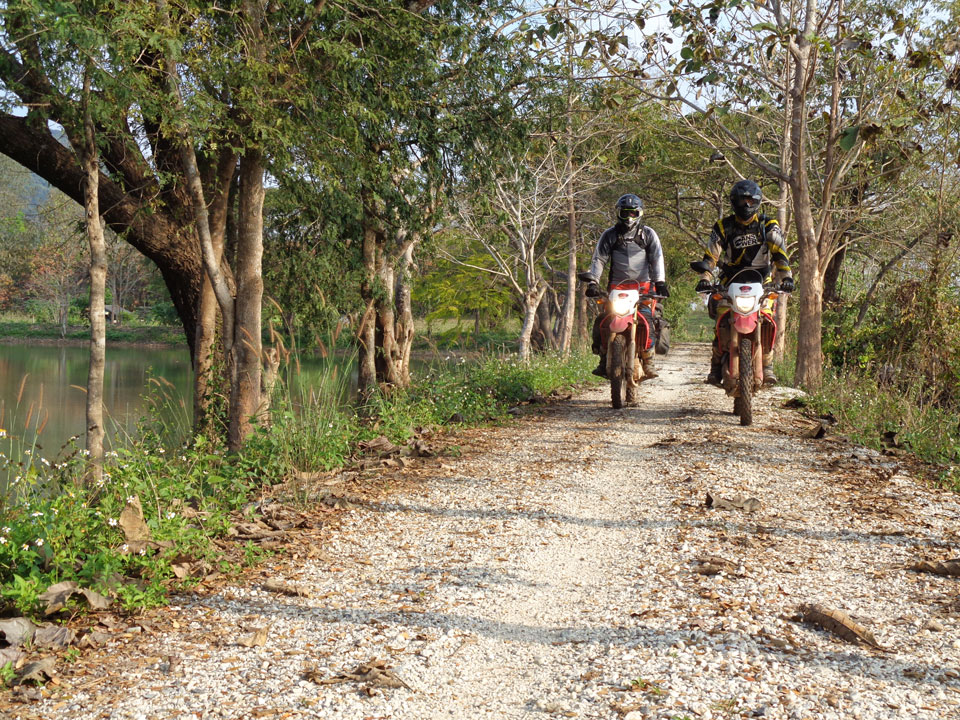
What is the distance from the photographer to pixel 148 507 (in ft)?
14.5

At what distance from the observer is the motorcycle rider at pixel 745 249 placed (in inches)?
348

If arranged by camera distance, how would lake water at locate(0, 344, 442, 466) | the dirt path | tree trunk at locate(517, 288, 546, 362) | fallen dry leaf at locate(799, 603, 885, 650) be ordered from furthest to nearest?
1. tree trunk at locate(517, 288, 546, 362)
2. lake water at locate(0, 344, 442, 466)
3. fallen dry leaf at locate(799, 603, 885, 650)
4. the dirt path

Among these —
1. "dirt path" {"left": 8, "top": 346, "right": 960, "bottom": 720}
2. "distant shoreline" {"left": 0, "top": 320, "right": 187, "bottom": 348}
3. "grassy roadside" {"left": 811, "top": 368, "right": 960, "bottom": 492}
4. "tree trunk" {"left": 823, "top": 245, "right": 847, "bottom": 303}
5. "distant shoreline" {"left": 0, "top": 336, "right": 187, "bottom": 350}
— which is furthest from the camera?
"distant shoreline" {"left": 0, "top": 320, "right": 187, "bottom": 348}

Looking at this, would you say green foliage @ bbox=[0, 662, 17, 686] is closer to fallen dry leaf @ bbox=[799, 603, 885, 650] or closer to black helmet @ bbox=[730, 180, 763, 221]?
fallen dry leaf @ bbox=[799, 603, 885, 650]

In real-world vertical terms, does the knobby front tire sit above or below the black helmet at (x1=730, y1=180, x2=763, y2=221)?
below

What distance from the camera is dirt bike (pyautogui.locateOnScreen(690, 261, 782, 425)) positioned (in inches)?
337

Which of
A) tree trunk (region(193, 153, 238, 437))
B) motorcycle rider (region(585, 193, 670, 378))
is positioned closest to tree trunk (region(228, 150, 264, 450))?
tree trunk (region(193, 153, 238, 437))

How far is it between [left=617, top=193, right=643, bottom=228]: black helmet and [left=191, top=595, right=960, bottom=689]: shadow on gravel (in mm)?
6751

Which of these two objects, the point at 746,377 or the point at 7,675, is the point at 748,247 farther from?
the point at 7,675

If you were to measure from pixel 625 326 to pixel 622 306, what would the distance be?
238mm

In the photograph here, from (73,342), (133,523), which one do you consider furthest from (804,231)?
(73,342)

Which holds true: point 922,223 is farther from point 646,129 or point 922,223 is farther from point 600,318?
point 600,318

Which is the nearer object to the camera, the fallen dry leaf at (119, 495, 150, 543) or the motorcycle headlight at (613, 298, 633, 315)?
the fallen dry leaf at (119, 495, 150, 543)

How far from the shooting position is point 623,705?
9.02 feet
